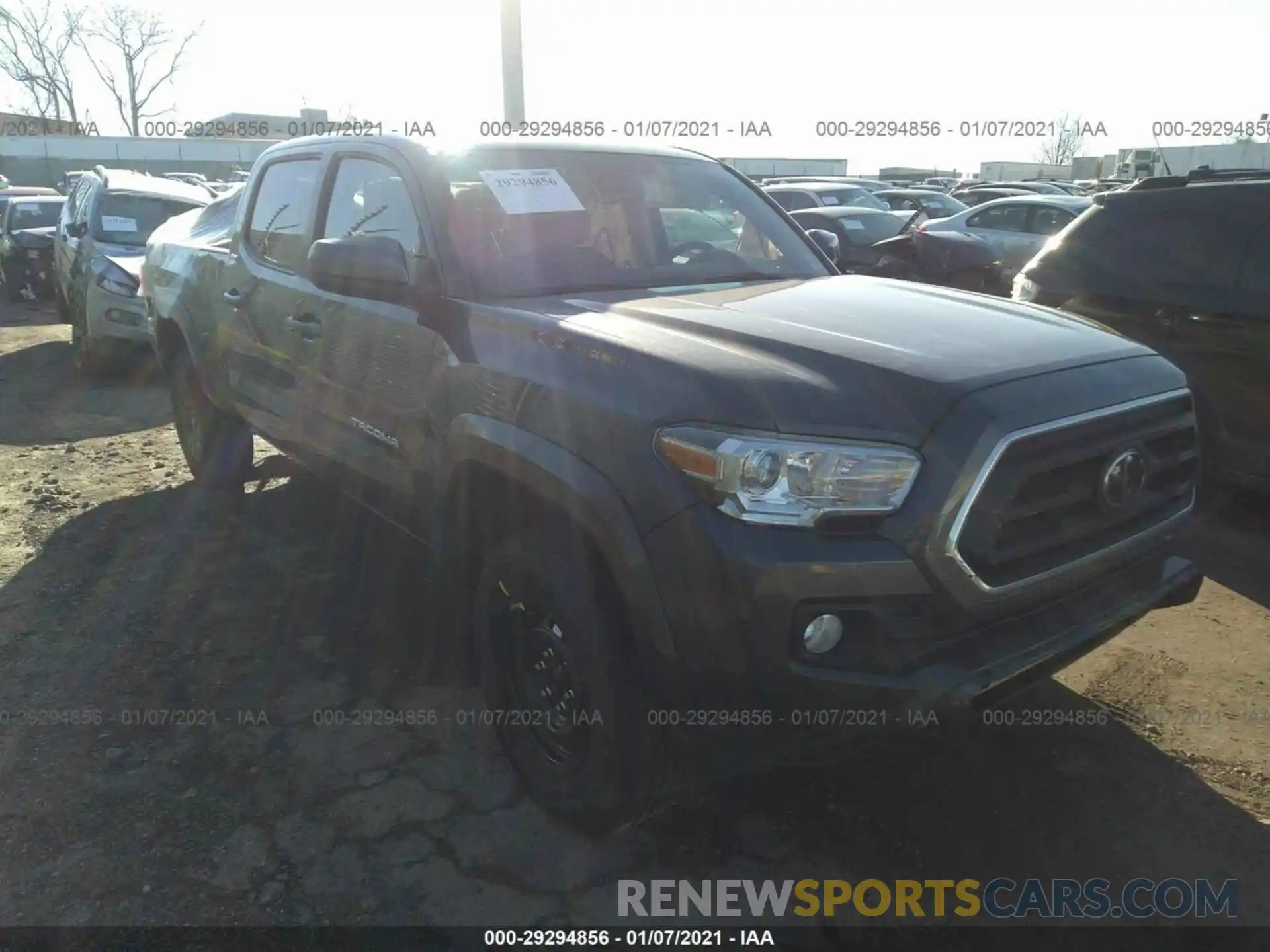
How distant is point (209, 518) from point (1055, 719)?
14.4 feet

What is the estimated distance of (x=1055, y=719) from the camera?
3.27m

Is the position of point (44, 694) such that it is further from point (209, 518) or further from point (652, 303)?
point (652, 303)

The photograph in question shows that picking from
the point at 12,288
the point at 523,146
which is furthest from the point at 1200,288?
the point at 12,288

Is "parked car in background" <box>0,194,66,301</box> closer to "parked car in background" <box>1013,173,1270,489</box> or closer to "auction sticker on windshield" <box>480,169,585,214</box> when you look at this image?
"auction sticker on windshield" <box>480,169,585,214</box>

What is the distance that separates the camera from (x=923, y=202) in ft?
61.4

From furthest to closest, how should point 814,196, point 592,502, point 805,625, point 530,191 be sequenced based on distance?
1. point 814,196
2. point 530,191
3. point 592,502
4. point 805,625

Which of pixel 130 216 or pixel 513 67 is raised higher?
pixel 513 67

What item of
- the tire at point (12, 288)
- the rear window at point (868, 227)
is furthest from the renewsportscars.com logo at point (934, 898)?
the tire at point (12, 288)

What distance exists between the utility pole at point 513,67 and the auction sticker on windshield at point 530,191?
6676mm

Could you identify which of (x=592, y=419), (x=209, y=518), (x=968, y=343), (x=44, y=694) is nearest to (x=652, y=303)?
(x=592, y=419)

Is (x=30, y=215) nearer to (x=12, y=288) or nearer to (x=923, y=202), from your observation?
(x=12, y=288)

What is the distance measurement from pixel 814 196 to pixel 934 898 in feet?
47.9

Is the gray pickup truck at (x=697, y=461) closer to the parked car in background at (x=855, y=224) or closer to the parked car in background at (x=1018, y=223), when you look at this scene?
the parked car in background at (x=1018, y=223)

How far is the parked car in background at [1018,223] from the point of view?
Result: 11914 mm
